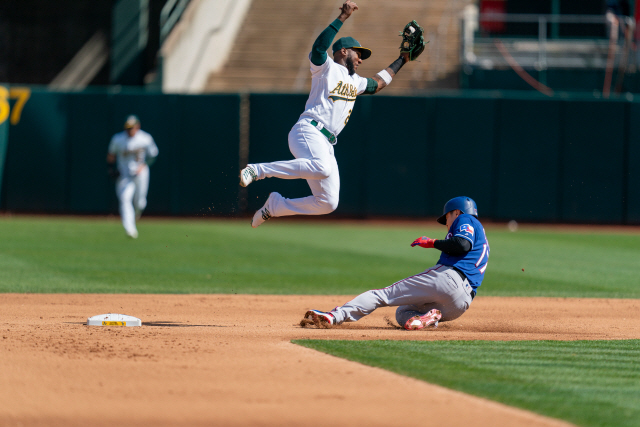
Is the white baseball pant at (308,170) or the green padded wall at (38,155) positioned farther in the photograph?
the green padded wall at (38,155)

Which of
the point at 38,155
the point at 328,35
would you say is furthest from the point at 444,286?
the point at 38,155

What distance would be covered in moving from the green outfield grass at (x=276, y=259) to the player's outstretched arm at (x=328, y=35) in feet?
12.5

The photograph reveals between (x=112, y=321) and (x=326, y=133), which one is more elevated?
(x=326, y=133)

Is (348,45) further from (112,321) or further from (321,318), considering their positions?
(112,321)

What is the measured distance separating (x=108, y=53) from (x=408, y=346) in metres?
21.1

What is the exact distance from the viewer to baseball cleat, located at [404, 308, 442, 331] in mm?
7457

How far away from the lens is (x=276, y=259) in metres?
14.1

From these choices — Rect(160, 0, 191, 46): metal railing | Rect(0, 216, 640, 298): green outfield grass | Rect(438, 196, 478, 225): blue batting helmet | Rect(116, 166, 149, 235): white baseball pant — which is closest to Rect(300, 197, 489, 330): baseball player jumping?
Rect(438, 196, 478, 225): blue batting helmet

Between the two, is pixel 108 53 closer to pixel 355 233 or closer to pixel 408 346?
pixel 355 233

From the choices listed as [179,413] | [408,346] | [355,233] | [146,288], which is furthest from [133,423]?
[355,233]

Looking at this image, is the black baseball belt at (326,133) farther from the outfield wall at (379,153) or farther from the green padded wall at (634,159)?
the green padded wall at (634,159)

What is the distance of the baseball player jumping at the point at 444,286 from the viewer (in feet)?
23.8

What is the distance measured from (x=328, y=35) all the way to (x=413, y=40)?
1146mm

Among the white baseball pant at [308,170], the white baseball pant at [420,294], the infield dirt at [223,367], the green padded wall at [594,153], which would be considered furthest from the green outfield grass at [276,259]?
the white baseball pant at [420,294]
